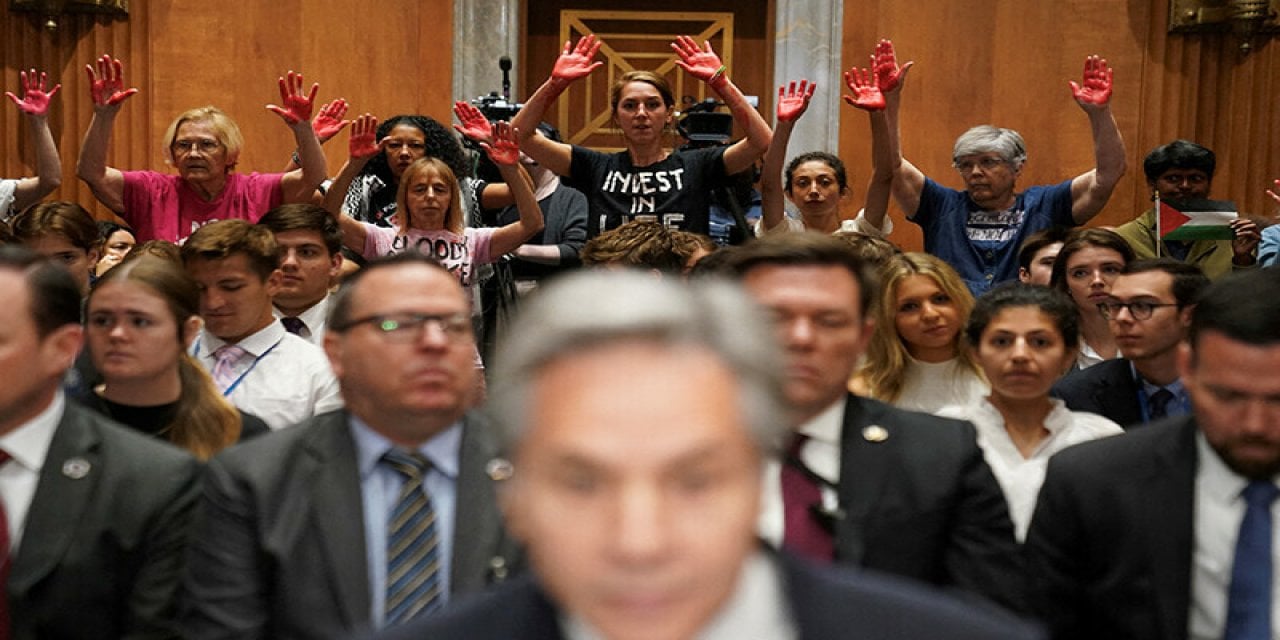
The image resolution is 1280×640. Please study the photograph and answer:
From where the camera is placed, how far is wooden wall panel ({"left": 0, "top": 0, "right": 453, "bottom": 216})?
22.5 ft

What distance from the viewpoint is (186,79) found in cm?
689

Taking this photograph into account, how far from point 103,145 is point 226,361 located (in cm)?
158

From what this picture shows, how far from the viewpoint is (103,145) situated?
187 inches

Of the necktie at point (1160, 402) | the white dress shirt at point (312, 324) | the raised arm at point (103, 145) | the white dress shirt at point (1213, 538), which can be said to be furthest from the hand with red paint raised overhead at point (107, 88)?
the white dress shirt at point (1213, 538)

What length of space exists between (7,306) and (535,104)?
2.81 meters

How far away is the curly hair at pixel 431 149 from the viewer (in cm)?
508

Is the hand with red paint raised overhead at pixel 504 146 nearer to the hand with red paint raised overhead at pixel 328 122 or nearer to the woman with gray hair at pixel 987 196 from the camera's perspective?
the hand with red paint raised overhead at pixel 328 122

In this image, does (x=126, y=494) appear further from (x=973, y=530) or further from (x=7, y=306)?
(x=973, y=530)

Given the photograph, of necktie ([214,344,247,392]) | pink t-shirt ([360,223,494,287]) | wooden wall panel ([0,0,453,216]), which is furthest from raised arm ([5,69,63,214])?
necktie ([214,344,247,392])

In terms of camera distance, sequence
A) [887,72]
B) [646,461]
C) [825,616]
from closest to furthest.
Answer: [646,461] → [825,616] → [887,72]

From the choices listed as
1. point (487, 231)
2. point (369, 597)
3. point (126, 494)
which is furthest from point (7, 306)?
point (487, 231)

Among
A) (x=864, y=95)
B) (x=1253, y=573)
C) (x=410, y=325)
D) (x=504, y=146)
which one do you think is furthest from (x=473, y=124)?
(x=1253, y=573)

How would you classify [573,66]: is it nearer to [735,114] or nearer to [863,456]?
[735,114]

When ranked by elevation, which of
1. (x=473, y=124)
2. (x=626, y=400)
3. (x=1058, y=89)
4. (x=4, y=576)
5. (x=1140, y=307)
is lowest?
(x=4, y=576)
